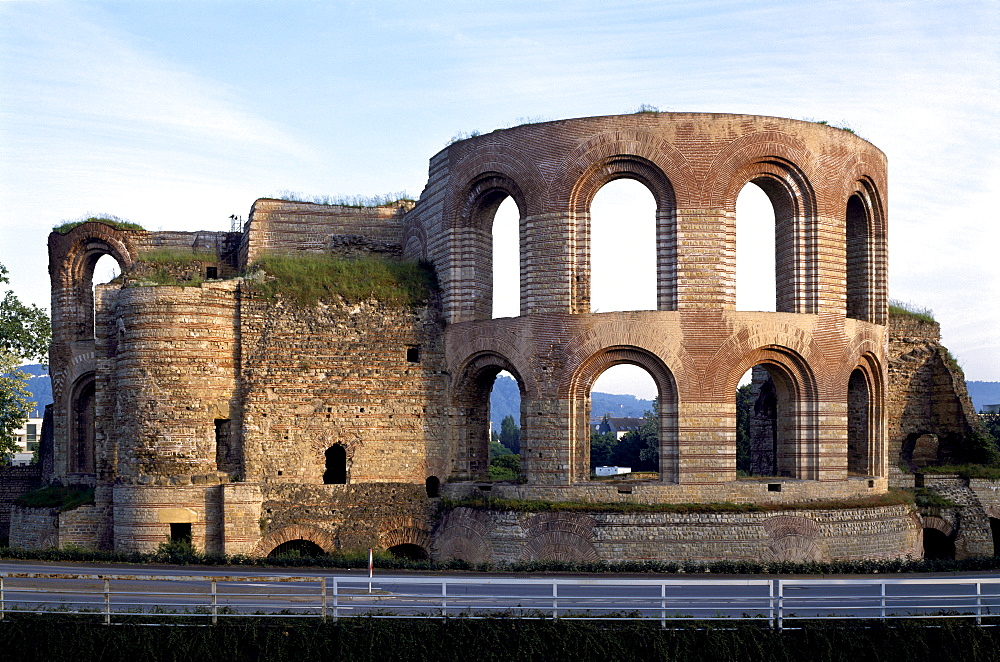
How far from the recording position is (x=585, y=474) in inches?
1043

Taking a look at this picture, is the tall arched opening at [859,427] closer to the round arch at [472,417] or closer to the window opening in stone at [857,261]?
the window opening in stone at [857,261]

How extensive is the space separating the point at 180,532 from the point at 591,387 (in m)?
11.7

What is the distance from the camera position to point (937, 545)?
100ft

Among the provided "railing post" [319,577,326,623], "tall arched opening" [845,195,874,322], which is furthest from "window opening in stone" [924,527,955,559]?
"railing post" [319,577,326,623]

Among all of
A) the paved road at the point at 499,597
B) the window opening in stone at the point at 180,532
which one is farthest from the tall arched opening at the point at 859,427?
the window opening in stone at the point at 180,532

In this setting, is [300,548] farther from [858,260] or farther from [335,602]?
[858,260]

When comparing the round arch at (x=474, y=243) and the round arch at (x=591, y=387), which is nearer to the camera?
the round arch at (x=591, y=387)

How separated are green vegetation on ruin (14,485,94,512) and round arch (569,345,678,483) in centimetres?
1405

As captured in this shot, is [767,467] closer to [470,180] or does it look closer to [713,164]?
[713,164]

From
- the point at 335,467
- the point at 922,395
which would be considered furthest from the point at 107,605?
the point at 922,395

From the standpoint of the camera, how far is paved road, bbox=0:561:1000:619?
619 inches

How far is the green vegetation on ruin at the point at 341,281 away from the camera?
28.7 meters

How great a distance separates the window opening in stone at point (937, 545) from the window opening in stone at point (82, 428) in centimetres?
2767

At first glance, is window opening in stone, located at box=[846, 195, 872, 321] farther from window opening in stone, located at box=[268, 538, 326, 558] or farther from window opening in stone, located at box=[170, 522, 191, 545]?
window opening in stone, located at box=[170, 522, 191, 545]
